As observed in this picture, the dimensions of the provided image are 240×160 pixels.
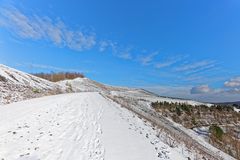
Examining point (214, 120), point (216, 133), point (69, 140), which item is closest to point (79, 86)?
point (214, 120)

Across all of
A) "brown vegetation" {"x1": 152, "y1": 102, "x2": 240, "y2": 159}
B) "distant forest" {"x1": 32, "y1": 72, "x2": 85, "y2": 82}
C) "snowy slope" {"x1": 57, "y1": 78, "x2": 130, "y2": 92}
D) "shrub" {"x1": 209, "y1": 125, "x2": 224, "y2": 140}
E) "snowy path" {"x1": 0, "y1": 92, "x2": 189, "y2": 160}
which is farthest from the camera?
"distant forest" {"x1": 32, "y1": 72, "x2": 85, "y2": 82}

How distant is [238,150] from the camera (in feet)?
110

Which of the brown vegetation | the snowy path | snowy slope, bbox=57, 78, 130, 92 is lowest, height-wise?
the snowy path

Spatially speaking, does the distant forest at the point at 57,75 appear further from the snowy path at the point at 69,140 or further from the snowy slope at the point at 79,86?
the snowy path at the point at 69,140

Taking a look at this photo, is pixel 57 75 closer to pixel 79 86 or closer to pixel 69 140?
pixel 79 86

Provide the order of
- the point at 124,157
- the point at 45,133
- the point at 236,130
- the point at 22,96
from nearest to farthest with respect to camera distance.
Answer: the point at 124,157 → the point at 45,133 → the point at 22,96 → the point at 236,130

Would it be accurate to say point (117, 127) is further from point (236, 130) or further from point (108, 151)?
point (236, 130)

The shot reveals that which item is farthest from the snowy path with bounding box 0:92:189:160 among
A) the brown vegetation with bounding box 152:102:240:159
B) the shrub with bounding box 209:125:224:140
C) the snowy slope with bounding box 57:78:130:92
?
the snowy slope with bounding box 57:78:130:92

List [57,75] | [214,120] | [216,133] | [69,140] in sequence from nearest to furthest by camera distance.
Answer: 1. [69,140]
2. [216,133]
3. [214,120]
4. [57,75]

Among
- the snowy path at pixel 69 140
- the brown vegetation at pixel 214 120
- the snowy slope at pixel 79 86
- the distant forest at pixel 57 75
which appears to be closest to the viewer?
the snowy path at pixel 69 140

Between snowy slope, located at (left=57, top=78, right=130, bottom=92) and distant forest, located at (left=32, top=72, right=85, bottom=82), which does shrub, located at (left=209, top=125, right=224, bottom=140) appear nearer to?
snowy slope, located at (left=57, top=78, right=130, bottom=92)

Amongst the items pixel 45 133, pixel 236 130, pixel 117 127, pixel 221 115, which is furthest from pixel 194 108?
pixel 45 133

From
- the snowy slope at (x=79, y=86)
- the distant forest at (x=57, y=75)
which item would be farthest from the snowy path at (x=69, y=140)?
the distant forest at (x=57, y=75)

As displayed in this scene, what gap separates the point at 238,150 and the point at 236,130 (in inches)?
457
